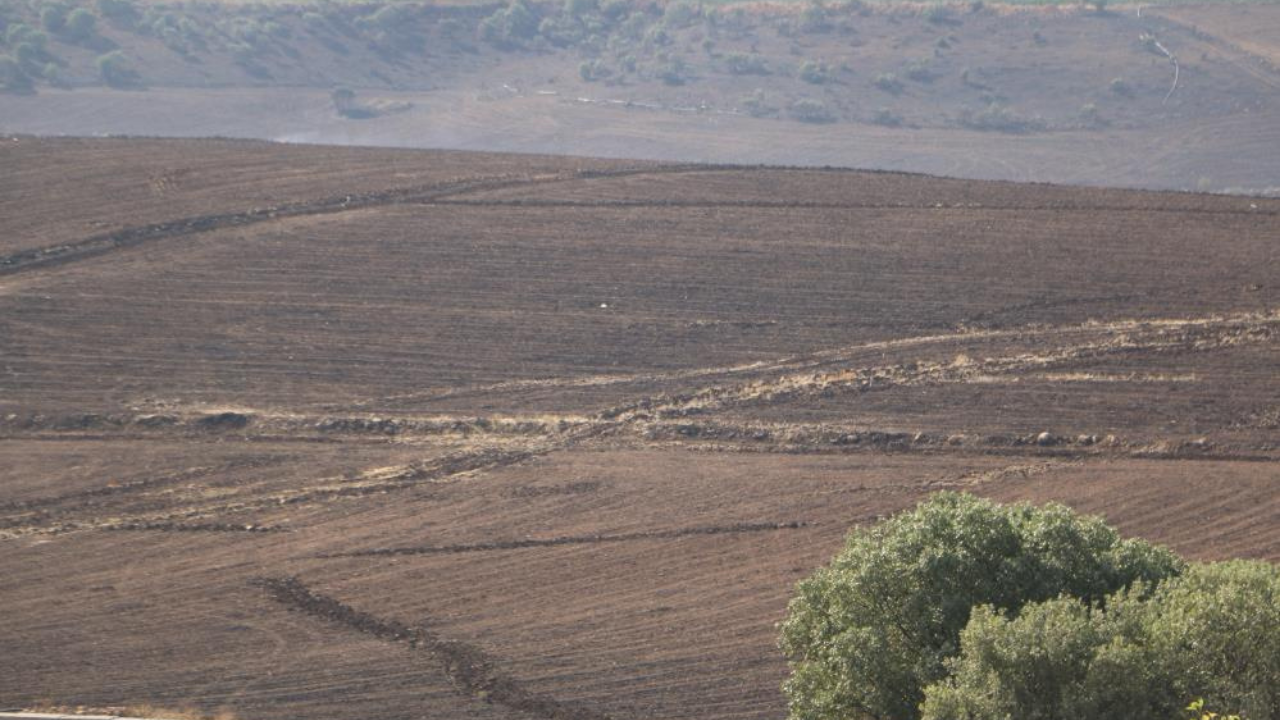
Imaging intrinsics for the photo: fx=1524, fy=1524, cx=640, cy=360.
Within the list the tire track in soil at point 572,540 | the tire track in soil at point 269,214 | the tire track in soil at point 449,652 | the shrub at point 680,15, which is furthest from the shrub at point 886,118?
the tire track in soil at point 449,652

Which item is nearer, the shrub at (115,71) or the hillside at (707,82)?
the hillside at (707,82)

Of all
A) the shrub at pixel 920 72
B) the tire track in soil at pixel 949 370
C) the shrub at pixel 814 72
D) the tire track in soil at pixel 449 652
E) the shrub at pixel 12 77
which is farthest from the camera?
the shrub at pixel 814 72

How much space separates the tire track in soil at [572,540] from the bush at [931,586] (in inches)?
356

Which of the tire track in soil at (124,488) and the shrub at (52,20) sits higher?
the shrub at (52,20)

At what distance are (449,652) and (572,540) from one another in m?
4.07

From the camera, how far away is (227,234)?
3812cm

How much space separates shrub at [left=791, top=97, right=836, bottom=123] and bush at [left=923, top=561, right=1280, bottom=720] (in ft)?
205

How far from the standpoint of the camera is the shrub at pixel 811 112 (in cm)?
7388

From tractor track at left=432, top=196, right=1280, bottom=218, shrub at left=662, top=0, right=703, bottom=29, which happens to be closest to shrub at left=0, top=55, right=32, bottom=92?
shrub at left=662, top=0, right=703, bottom=29

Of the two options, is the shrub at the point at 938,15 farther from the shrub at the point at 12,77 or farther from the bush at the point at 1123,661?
the bush at the point at 1123,661

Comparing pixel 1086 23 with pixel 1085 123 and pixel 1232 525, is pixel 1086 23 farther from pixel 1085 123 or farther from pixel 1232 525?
pixel 1232 525

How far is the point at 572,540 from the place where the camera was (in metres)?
24.0

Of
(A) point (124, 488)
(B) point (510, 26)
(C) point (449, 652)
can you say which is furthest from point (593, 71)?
(C) point (449, 652)

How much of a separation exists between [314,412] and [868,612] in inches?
683
